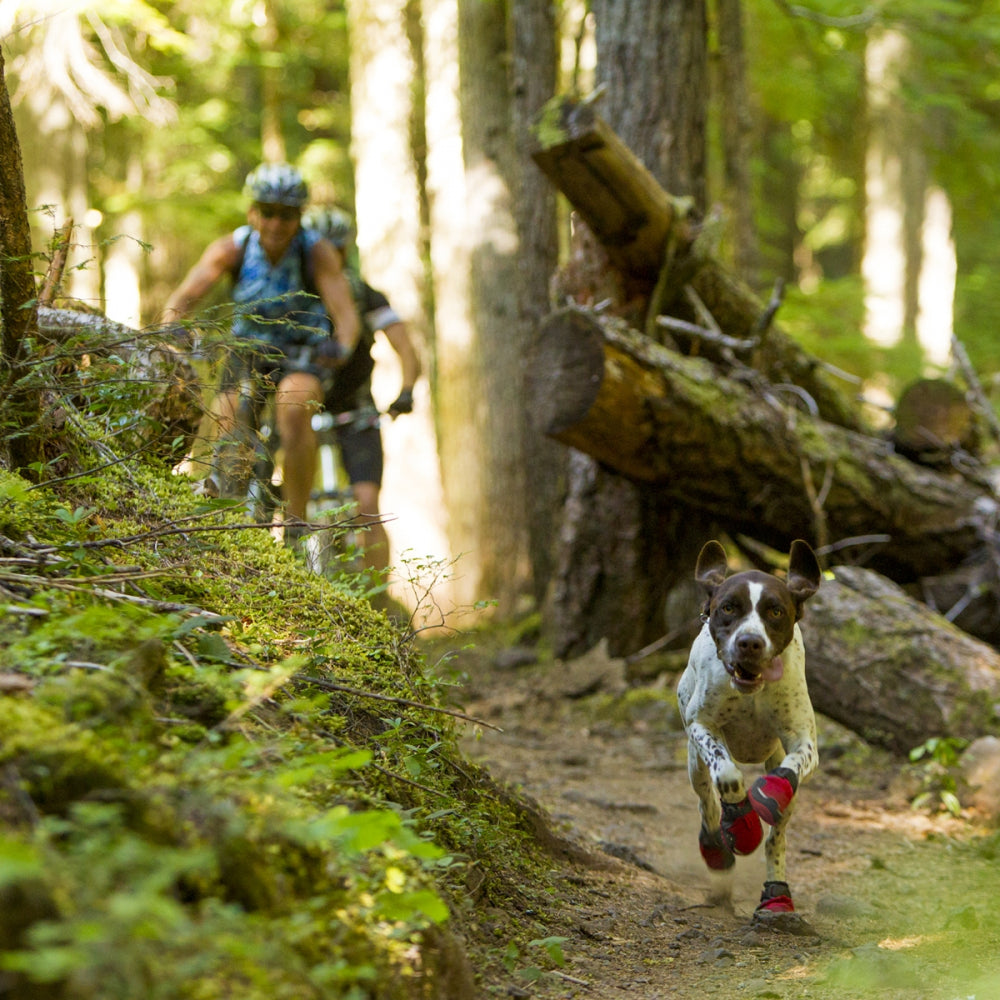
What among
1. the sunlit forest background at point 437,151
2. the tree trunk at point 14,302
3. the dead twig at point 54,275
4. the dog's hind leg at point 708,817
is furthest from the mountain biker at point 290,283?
the dog's hind leg at point 708,817

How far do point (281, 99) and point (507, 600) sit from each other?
13722 millimetres

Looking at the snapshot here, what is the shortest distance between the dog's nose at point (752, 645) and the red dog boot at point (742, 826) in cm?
56

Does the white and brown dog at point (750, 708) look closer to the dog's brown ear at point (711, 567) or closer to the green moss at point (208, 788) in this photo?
the dog's brown ear at point (711, 567)

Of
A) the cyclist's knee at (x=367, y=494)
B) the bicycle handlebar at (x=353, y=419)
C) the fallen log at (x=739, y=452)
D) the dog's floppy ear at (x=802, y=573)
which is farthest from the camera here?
the cyclist's knee at (x=367, y=494)

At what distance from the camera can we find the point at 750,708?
A: 4.22 meters

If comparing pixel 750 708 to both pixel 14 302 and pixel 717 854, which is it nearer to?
pixel 717 854

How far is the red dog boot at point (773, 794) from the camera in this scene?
3.81 meters

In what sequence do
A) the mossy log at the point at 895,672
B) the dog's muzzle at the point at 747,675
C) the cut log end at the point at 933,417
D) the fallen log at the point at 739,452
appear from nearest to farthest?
1. the dog's muzzle at the point at 747,675
2. the mossy log at the point at 895,672
3. the fallen log at the point at 739,452
4. the cut log end at the point at 933,417

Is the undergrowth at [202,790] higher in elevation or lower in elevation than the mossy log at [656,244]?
lower

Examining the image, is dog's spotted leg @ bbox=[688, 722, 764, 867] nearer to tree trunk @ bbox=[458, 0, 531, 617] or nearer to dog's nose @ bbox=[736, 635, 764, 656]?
dog's nose @ bbox=[736, 635, 764, 656]

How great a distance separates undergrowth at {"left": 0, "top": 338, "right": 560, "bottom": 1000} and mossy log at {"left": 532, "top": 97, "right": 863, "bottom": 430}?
416cm

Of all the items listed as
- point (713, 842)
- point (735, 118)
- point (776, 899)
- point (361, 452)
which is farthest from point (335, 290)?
point (735, 118)

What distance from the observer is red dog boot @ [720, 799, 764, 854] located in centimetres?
395

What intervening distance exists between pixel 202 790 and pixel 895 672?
17.2 feet
